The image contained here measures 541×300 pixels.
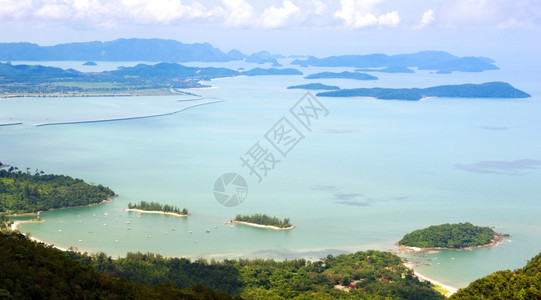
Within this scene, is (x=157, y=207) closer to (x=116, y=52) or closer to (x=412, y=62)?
(x=412, y=62)

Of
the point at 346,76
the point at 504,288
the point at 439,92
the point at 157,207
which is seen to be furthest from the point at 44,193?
the point at 346,76

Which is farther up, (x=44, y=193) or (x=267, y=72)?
(x=267, y=72)

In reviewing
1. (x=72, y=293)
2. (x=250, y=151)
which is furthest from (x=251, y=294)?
(x=250, y=151)

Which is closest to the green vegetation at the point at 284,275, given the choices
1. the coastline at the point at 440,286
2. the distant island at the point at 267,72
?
the coastline at the point at 440,286

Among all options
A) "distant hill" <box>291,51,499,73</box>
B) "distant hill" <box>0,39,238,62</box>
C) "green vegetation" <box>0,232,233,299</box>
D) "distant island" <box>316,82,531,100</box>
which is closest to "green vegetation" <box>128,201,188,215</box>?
"green vegetation" <box>0,232,233,299</box>

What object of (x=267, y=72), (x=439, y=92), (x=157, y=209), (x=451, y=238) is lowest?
(x=157, y=209)
